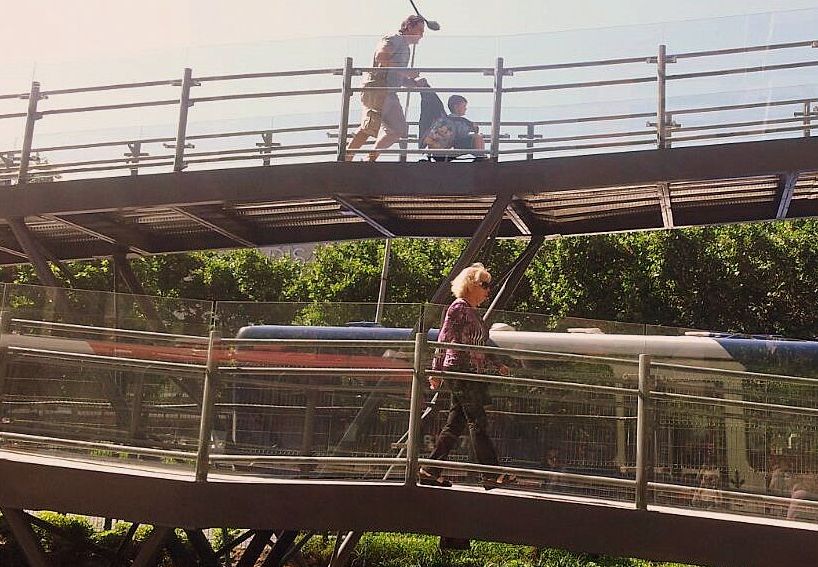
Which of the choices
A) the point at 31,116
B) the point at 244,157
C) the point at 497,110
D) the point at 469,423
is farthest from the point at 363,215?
the point at 469,423

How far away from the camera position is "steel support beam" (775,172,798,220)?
9609 millimetres

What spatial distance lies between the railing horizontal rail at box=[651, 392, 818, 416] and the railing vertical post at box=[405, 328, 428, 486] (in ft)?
5.30

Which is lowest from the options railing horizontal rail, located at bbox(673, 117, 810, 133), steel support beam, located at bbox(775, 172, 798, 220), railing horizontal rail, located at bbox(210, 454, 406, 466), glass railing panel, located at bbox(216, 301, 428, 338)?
railing horizontal rail, located at bbox(210, 454, 406, 466)

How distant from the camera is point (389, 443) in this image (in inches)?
280

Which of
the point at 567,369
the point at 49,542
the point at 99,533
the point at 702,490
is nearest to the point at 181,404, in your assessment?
the point at 567,369

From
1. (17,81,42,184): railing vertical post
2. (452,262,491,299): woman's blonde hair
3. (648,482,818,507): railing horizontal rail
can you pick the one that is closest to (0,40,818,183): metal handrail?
(17,81,42,184): railing vertical post

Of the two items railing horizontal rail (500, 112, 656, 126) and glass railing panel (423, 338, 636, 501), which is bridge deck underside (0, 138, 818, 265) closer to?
railing horizontal rail (500, 112, 656, 126)

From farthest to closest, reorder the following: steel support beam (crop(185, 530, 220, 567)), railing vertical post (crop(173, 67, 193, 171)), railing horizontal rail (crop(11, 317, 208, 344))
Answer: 1. steel support beam (crop(185, 530, 220, 567))
2. railing vertical post (crop(173, 67, 193, 171))
3. railing horizontal rail (crop(11, 317, 208, 344))

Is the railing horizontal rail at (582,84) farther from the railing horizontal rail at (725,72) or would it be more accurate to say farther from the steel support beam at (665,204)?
the steel support beam at (665,204)

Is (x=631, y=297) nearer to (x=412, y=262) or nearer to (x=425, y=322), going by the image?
(x=412, y=262)

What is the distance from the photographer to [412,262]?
32125 millimetres

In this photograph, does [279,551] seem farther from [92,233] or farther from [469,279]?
[469,279]

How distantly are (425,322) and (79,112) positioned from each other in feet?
21.1

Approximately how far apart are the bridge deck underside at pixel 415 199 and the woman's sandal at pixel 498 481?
370cm
